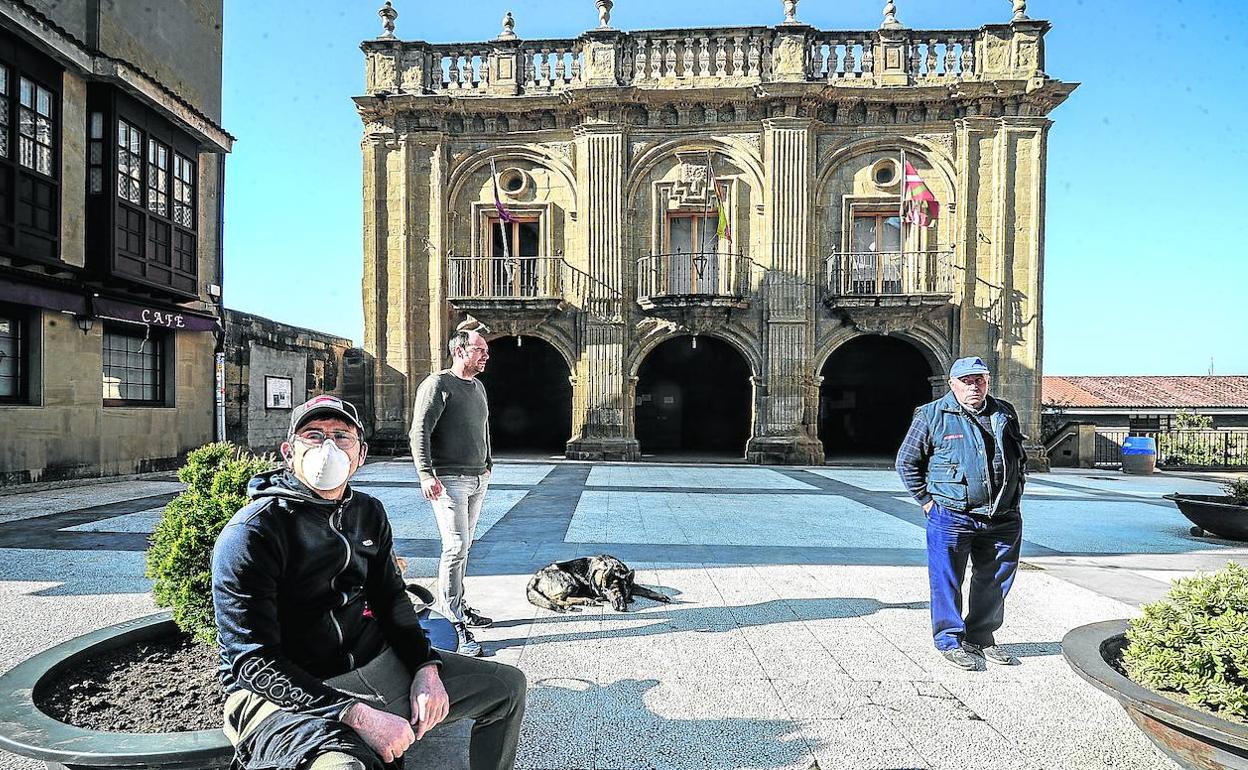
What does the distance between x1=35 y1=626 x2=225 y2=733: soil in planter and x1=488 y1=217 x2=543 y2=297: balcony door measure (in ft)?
54.1

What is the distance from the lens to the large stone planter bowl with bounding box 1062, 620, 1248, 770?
2268 millimetres

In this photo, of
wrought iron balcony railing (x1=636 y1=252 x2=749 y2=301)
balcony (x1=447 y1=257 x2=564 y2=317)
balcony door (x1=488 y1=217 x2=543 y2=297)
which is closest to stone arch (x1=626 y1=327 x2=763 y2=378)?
wrought iron balcony railing (x1=636 y1=252 x2=749 y2=301)

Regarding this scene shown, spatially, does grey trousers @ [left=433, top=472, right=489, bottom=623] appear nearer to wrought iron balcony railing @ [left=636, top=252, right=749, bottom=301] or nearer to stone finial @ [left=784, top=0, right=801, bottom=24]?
wrought iron balcony railing @ [left=636, top=252, right=749, bottom=301]

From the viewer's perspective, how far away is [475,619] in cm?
450

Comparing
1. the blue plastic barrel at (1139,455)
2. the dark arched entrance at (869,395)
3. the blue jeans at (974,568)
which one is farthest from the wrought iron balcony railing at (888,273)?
the blue jeans at (974,568)

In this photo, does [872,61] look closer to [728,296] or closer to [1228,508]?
[728,296]

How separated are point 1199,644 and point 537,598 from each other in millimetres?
3769

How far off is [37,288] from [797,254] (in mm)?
16047

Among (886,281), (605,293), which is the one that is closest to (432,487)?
(605,293)

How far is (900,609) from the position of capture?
4.96 meters

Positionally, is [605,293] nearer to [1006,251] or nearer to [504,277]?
[504,277]

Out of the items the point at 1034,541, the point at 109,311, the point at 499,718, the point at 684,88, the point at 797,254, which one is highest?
the point at 684,88

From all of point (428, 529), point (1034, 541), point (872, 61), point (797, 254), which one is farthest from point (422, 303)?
point (1034, 541)

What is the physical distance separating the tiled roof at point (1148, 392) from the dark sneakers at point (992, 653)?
80.1ft
